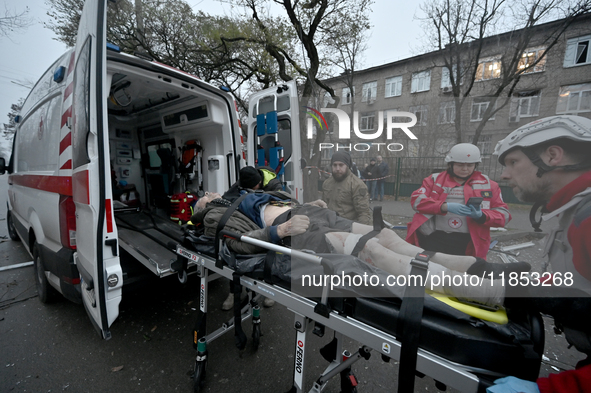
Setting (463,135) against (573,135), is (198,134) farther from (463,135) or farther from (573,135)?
(573,135)

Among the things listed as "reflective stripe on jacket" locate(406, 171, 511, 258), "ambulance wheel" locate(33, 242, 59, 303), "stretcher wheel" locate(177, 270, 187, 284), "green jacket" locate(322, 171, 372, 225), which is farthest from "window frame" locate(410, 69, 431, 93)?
"ambulance wheel" locate(33, 242, 59, 303)

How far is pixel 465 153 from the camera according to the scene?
122 centimetres

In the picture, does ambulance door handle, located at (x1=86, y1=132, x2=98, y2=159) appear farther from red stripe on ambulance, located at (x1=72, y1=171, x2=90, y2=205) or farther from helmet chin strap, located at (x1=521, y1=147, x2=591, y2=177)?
helmet chin strap, located at (x1=521, y1=147, x2=591, y2=177)

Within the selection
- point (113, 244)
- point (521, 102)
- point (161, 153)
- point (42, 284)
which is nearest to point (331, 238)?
point (521, 102)

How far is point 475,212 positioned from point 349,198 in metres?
0.75

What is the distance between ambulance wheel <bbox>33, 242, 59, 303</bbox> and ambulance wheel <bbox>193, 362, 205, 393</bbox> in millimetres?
2228

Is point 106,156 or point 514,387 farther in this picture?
point 106,156

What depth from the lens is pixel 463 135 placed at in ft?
3.96

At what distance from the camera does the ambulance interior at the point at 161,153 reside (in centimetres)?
309

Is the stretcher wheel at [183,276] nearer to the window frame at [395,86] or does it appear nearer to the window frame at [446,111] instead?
the window frame at [395,86]

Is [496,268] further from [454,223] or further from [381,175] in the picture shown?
[381,175]

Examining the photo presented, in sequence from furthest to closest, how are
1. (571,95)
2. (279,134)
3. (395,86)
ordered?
1. (279,134)
2. (395,86)
3. (571,95)

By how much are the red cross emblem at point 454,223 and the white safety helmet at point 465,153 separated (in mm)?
375

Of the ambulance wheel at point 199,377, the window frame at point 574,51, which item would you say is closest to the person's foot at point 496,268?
the window frame at point 574,51
